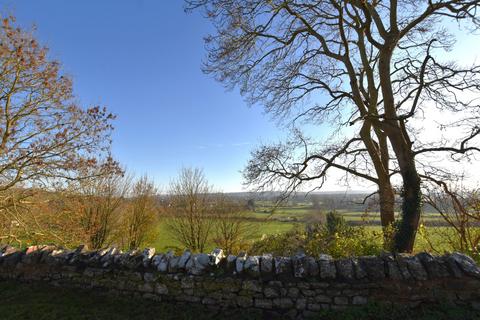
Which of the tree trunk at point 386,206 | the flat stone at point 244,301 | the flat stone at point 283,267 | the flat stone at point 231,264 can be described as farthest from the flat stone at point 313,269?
the tree trunk at point 386,206

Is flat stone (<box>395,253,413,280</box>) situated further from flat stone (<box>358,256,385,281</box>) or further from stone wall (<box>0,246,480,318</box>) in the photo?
flat stone (<box>358,256,385,281</box>)

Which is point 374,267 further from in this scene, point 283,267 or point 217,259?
point 217,259

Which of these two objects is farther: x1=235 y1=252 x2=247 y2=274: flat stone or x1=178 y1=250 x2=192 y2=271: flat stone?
x1=178 y1=250 x2=192 y2=271: flat stone

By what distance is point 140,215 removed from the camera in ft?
73.4

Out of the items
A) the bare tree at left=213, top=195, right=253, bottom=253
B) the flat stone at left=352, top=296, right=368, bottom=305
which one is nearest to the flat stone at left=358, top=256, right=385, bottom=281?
the flat stone at left=352, top=296, right=368, bottom=305

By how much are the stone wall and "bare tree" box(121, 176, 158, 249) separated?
18.3 metres

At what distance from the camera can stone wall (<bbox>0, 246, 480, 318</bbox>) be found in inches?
145

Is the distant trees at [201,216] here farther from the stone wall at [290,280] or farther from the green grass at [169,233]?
the stone wall at [290,280]

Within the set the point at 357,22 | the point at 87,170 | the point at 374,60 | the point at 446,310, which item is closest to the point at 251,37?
the point at 357,22

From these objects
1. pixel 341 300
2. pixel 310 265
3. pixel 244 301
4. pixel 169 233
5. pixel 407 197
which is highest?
pixel 407 197

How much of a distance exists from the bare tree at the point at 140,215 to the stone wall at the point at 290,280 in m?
18.3

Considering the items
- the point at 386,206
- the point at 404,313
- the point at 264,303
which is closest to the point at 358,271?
the point at 404,313

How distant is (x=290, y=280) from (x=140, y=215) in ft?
69.5

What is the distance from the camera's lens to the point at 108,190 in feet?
60.3
